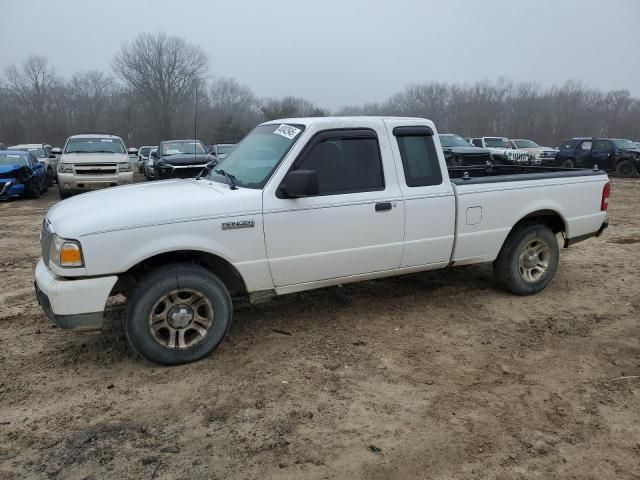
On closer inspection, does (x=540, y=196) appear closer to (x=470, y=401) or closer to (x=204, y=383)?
(x=470, y=401)

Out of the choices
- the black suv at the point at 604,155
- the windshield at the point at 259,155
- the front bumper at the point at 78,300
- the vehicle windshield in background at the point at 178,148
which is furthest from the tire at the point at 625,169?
the front bumper at the point at 78,300

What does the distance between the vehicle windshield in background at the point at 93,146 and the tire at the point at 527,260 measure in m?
12.8

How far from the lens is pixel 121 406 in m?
3.41

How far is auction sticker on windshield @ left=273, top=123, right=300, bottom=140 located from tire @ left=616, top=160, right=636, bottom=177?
22.2 m

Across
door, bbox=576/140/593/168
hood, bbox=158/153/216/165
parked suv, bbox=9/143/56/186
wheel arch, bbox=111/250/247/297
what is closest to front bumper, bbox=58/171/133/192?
hood, bbox=158/153/216/165

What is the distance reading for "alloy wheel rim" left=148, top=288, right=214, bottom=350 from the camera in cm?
385

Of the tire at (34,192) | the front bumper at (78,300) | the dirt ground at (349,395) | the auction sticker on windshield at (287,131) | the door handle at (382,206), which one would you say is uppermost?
the auction sticker on windshield at (287,131)

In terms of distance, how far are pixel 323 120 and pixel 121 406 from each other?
2.73m

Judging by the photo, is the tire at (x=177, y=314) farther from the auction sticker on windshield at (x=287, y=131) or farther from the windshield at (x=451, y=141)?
the windshield at (x=451, y=141)

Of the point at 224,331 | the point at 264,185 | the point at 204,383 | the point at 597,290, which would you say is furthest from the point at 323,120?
the point at 597,290

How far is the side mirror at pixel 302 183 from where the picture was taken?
388cm

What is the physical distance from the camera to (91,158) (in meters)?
14.2

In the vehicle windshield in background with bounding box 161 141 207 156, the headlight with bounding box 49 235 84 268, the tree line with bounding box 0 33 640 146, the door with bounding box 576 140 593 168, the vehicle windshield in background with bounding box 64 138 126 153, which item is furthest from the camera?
the tree line with bounding box 0 33 640 146

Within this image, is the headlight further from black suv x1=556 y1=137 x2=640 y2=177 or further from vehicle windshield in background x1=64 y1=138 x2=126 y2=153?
black suv x1=556 y1=137 x2=640 y2=177
